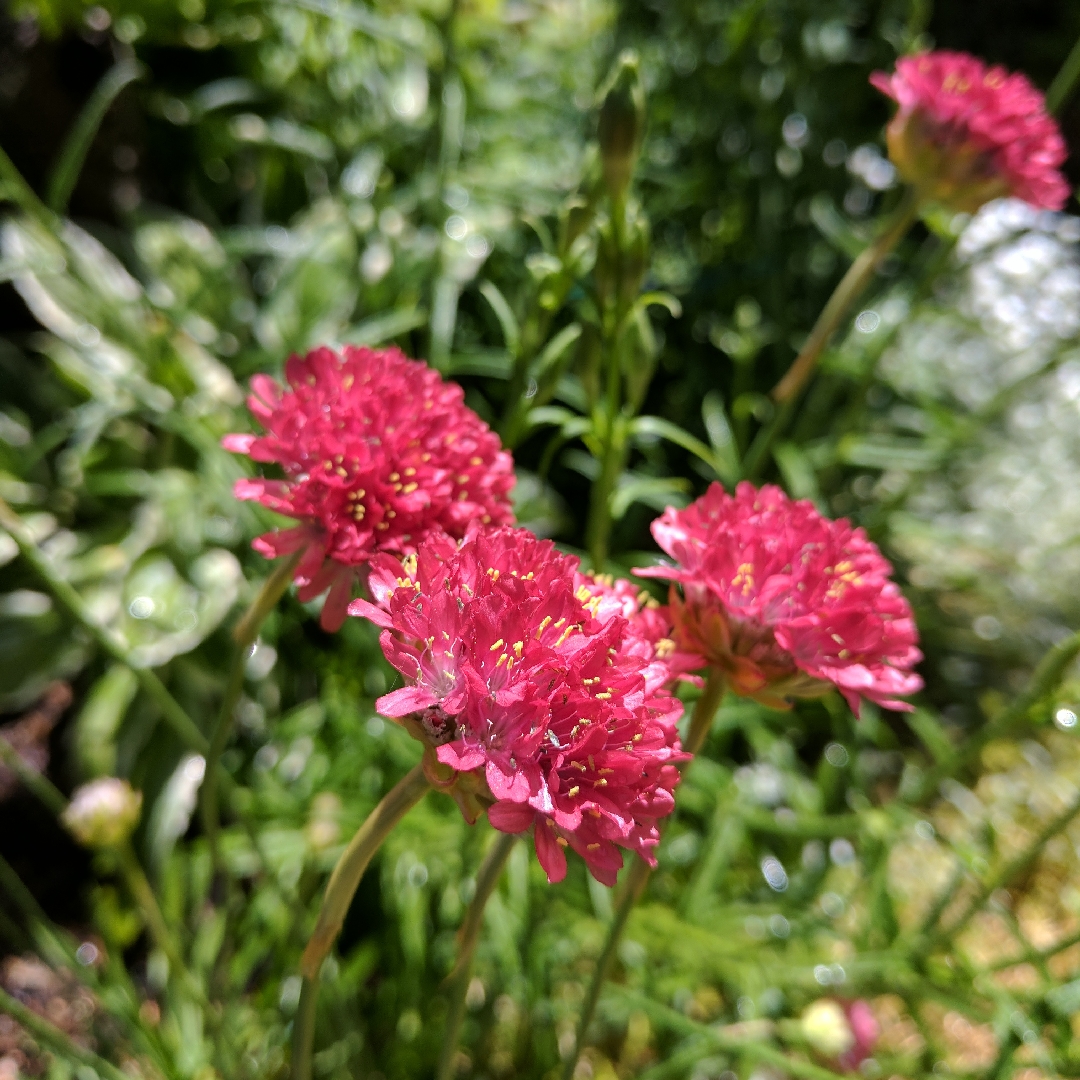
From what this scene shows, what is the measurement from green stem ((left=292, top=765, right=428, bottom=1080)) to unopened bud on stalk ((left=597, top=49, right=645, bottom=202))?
14.1 inches

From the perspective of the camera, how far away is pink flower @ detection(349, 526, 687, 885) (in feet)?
0.95

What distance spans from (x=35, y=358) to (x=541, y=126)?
0.94m

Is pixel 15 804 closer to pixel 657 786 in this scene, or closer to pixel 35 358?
pixel 35 358

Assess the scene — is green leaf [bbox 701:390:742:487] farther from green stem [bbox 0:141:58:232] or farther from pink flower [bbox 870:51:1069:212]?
green stem [bbox 0:141:58:232]

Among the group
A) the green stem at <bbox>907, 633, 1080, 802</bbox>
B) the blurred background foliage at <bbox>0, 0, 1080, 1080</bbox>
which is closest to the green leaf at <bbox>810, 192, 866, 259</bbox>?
the blurred background foliage at <bbox>0, 0, 1080, 1080</bbox>

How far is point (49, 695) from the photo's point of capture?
1.16 metres

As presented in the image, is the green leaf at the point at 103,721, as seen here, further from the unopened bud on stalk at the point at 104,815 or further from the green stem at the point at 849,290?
the green stem at the point at 849,290

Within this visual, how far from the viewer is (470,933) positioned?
1.16 feet

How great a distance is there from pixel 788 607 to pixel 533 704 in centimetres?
15

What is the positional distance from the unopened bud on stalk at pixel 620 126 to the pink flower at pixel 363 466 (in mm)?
186

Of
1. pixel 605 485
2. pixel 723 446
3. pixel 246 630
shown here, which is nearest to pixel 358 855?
pixel 246 630

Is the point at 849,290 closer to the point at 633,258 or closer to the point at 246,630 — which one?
the point at 633,258

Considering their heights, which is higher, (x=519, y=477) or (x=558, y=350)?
(x=558, y=350)

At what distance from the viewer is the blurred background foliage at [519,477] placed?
0.73 m
